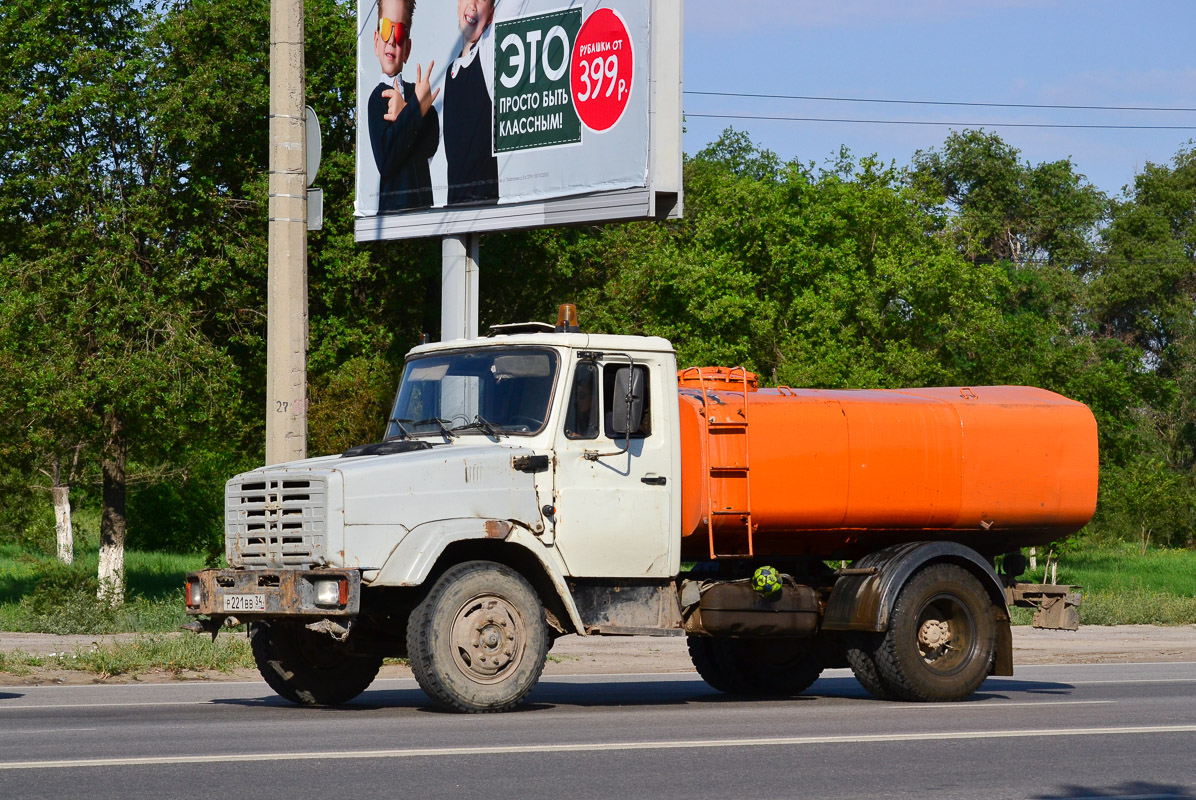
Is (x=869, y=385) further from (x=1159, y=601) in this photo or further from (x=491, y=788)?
(x=491, y=788)

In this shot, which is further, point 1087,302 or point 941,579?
point 1087,302

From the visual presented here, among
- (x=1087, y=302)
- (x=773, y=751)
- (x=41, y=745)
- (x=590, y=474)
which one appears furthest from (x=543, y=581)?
(x=1087, y=302)

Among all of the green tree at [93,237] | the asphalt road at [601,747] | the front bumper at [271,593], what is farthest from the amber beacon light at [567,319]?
the green tree at [93,237]

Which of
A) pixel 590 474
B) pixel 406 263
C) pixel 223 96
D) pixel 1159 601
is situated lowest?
pixel 1159 601

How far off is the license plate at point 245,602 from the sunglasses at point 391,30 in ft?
38.6

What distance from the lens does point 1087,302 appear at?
233 ft

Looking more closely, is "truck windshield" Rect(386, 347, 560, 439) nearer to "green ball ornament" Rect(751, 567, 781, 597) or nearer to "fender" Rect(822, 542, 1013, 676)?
"green ball ornament" Rect(751, 567, 781, 597)

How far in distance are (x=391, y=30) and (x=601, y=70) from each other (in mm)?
3792

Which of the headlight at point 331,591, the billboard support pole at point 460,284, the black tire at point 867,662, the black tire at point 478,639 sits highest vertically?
the billboard support pole at point 460,284

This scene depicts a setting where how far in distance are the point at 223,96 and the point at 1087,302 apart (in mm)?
52175

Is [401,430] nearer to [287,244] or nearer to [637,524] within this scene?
[637,524]

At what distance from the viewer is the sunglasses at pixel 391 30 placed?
69.2 feet

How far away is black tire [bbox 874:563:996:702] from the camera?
40.3 feet

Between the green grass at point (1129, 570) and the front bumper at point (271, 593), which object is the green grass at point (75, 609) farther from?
the green grass at point (1129, 570)
